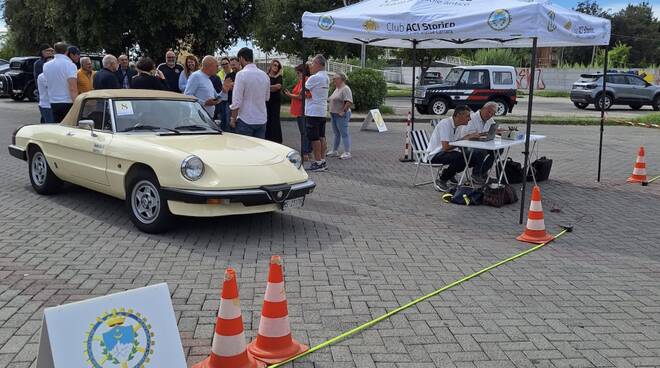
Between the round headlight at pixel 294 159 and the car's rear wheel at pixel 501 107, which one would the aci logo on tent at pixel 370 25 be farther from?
the car's rear wheel at pixel 501 107

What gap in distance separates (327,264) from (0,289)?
2.58 metres

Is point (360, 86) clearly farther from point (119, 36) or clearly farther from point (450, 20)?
point (450, 20)

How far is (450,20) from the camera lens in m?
7.71

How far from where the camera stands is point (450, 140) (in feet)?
27.7

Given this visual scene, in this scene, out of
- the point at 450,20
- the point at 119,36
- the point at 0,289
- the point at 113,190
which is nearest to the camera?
the point at 0,289

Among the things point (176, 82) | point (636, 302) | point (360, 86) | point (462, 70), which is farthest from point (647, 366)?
point (462, 70)

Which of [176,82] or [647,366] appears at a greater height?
[176,82]

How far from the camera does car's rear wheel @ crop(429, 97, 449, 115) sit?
893 inches

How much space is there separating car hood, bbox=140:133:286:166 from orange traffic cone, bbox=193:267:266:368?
2716mm

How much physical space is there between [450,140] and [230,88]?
3900mm

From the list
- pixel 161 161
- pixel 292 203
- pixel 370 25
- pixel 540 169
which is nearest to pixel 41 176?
pixel 161 161

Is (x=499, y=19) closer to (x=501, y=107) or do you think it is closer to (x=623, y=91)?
(x=501, y=107)

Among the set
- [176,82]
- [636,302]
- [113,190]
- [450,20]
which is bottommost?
[636,302]

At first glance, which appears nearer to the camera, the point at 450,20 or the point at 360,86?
the point at 450,20
